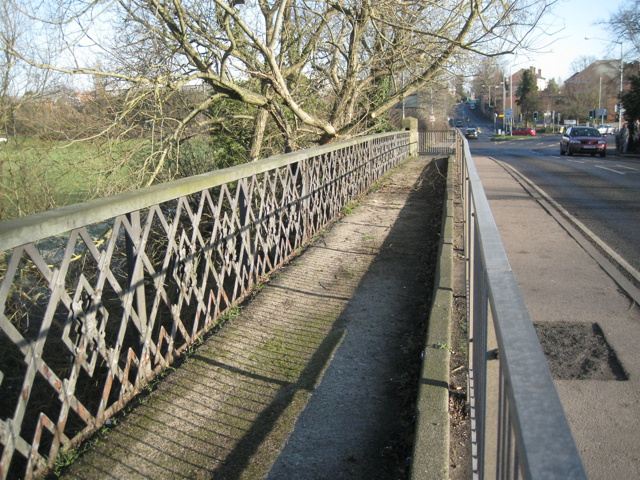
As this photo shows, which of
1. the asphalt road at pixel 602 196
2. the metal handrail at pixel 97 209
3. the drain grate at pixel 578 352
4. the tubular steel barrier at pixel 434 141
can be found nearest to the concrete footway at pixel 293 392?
the drain grate at pixel 578 352

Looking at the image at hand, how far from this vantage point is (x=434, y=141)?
102 ft

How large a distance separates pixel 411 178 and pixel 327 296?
9779 millimetres

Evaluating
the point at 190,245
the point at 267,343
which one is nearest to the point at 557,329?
the point at 267,343

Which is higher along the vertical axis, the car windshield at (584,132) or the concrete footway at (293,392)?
the car windshield at (584,132)

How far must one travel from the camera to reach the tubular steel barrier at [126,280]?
2.85 meters

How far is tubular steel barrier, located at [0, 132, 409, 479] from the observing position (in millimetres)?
2854

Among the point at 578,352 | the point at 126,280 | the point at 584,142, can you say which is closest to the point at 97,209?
the point at 126,280

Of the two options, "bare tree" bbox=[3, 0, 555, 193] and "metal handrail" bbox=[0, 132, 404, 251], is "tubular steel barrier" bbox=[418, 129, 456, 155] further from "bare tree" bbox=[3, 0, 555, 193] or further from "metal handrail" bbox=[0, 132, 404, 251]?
"metal handrail" bbox=[0, 132, 404, 251]

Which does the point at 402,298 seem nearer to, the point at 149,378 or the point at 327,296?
the point at 327,296

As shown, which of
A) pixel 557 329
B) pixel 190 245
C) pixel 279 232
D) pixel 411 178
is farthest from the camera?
pixel 411 178

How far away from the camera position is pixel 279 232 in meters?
6.39

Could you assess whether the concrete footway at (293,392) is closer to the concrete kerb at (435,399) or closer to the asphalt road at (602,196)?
the concrete kerb at (435,399)

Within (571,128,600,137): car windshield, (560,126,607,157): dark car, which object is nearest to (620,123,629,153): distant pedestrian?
(571,128,600,137): car windshield

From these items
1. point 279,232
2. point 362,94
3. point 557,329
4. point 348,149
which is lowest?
point 557,329
